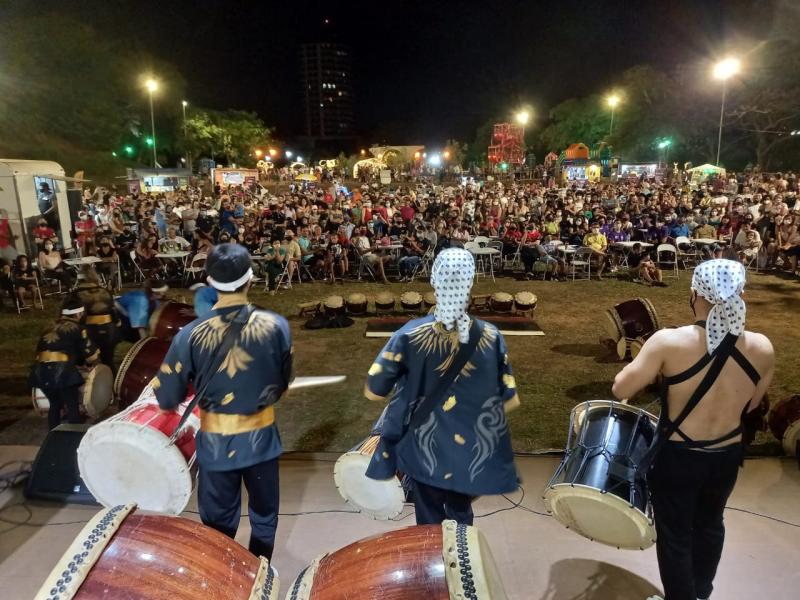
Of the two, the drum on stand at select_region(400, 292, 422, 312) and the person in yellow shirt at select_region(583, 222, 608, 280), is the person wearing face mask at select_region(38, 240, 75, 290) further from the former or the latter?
the person in yellow shirt at select_region(583, 222, 608, 280)

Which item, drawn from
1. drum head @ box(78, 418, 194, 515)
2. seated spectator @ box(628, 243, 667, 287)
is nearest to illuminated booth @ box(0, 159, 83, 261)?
drum head @ box(78, 418, 194, 515)

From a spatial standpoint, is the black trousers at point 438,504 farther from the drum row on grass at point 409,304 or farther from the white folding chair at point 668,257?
the white folding chair at point 668,257

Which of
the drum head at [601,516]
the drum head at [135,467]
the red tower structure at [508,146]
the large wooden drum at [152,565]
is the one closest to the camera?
the large wooden drum at [152,565]

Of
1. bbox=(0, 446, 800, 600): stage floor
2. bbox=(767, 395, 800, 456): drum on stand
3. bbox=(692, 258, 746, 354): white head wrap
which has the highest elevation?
bbox=(692, 258, 746, 354): white head wrap

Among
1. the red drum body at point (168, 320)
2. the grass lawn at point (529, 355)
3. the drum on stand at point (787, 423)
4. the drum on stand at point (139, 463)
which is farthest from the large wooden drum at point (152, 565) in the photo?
the drum on stand at point (787, 423)

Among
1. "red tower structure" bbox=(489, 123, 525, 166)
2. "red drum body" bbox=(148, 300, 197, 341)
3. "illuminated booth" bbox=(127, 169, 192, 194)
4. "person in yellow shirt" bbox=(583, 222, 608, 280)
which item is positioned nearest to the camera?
"red drum body" bbox=(148, 300, 197, 341)

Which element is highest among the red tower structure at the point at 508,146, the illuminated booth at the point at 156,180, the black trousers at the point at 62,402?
the red tower structure at the point at 508,146

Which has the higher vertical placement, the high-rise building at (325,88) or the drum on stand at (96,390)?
the high-rise building at (325,88)

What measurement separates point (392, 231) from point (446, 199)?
8.26 metres

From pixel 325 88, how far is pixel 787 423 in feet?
541

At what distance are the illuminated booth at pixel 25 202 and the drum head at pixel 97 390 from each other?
840 cm

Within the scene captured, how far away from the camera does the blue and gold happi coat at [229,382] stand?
2756 mm

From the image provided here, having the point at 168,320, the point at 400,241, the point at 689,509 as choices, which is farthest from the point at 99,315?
the point at 400,241

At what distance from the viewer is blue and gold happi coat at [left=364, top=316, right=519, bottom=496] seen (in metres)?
2.57
